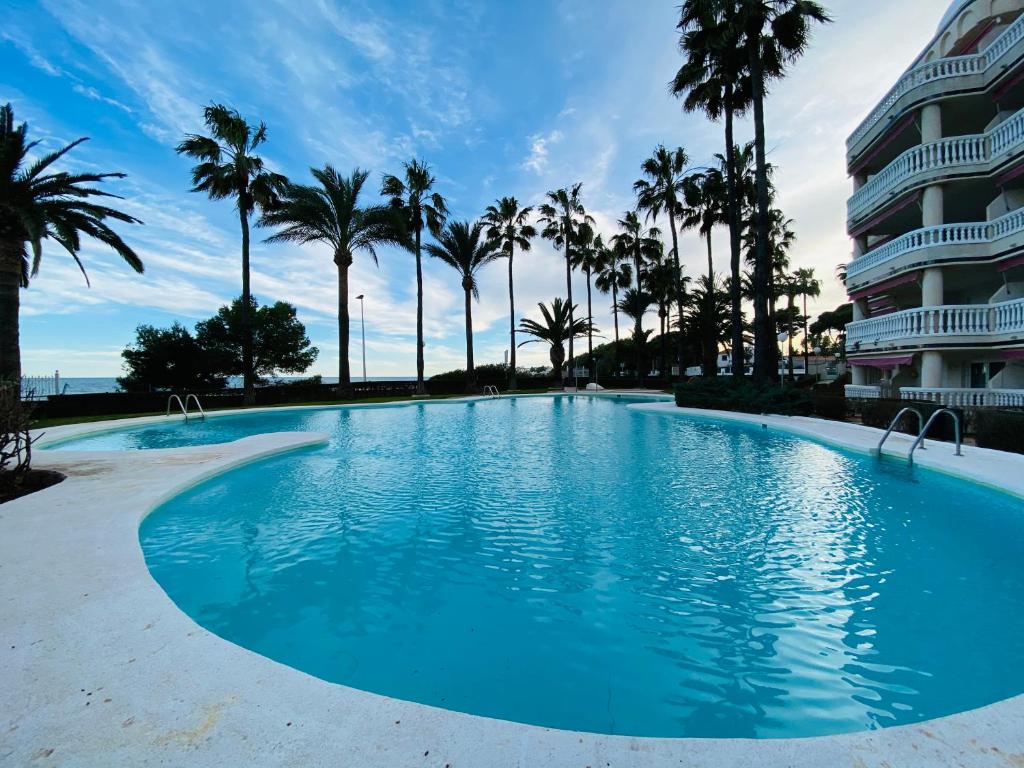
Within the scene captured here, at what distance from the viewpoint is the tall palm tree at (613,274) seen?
41.7 metres

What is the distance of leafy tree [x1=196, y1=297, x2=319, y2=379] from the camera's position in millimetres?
30797

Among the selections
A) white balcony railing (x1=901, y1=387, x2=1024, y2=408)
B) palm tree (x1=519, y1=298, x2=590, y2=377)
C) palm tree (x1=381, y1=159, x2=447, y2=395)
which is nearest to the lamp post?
palm tree (x1=381, y1=159, x2=447, y2=395)

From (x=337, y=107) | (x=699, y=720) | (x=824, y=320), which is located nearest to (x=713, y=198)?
(x=337, y=107)

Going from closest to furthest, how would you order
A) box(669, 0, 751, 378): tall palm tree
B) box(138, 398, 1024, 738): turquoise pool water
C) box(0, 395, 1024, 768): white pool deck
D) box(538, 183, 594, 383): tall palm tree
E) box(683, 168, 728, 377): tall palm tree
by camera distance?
box(0, 395, 1024, 768): white pool deck < box(138, 398, 1024, 738): turquoise pool water < box(669, 0, 751, 378): tall palm tree < box(683, 168, 728, 377): tall palm tree < box(538, 183, 594, 383): tall palm tree

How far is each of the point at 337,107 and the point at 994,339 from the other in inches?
969

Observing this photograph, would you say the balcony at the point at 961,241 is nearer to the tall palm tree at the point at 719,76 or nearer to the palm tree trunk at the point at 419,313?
the tall palm tree at the point at 719,76

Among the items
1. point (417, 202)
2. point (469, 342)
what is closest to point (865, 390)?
point (469, 342)

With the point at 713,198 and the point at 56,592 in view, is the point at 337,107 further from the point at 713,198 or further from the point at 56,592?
the point at 713,198

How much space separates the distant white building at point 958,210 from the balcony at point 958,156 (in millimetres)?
31

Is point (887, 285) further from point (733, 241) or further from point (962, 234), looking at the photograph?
point (733, 241)

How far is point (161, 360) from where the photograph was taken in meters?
28.1

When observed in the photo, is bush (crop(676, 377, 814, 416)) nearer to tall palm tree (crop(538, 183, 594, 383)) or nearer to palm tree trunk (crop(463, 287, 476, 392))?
palm tree trunk (crop(463, 287, 476, 392))

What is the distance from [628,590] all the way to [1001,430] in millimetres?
10210

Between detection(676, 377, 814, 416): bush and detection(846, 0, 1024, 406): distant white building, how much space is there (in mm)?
3156
